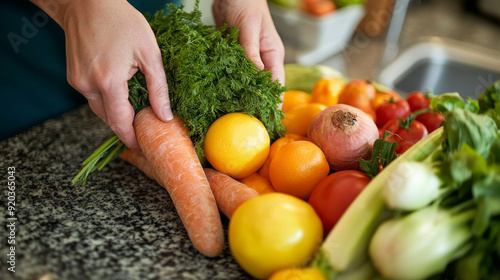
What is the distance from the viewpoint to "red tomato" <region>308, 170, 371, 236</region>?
2.34ft

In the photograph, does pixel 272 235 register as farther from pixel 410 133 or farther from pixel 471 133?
pixel 410 133

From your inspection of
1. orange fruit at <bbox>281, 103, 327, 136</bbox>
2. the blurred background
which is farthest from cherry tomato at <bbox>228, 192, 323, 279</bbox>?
the blurred background

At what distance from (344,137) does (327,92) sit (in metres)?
0.37

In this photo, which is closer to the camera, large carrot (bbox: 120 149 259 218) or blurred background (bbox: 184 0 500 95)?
large carrot (bbox: 120 149 259 218)

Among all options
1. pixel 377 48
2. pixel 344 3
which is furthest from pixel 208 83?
pixel 377 48

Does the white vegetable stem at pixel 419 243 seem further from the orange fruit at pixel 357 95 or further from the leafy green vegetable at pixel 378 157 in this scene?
the orange fruit at pixel 357 95

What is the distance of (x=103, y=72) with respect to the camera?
2.57 feet

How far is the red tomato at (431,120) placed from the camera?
104cm

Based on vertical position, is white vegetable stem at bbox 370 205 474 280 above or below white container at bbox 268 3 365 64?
above

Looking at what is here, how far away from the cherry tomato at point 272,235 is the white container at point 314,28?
1.32 m

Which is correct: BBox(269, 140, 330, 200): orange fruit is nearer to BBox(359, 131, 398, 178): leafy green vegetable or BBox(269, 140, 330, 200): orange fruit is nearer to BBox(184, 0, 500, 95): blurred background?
BBox(359, 131, 398, 178): leafy green vegetable

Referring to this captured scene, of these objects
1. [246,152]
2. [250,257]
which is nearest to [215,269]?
[250,257]

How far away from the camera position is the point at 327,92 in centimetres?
116

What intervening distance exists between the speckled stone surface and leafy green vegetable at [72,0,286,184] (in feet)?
0.26
